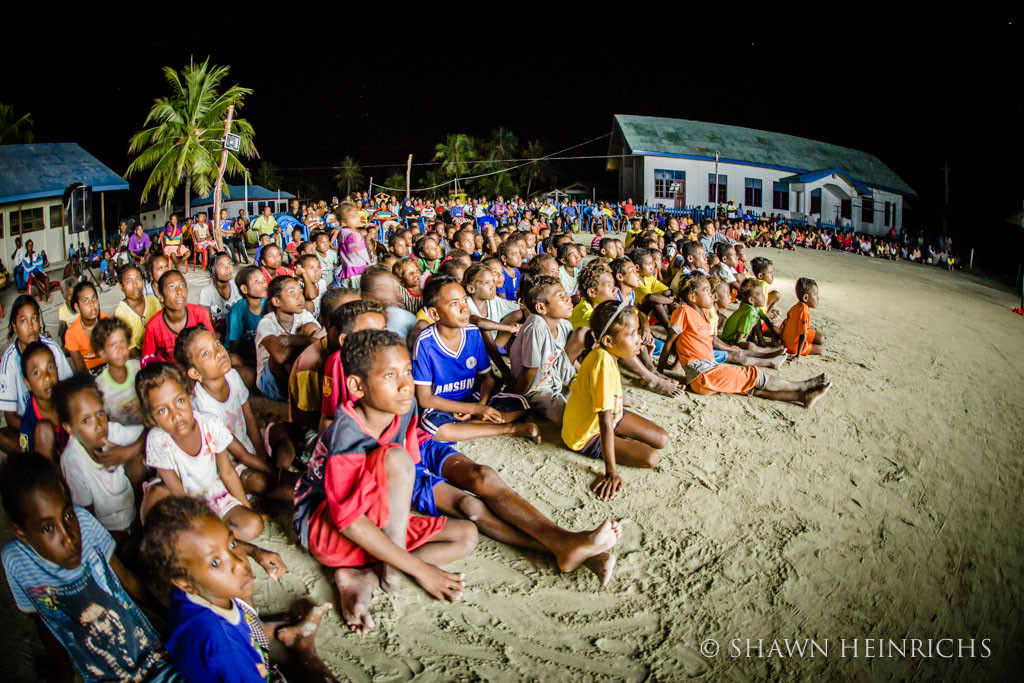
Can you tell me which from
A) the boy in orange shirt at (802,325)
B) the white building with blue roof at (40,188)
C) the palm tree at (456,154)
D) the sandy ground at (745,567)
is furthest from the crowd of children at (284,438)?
the palm tree at (456,154)

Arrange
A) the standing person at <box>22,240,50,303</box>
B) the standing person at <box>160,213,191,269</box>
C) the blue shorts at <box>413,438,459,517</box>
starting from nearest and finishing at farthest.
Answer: the blue shorts at <box>413,438,459,517</box> < the standing person at <box>22,240,50,303</box> < the standing person at <box>160,213,191,269</box>

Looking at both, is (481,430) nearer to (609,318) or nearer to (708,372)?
(609,318)

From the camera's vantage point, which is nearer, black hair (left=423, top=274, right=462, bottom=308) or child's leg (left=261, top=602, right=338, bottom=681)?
child's leg (left=261, top=602, right=338, bottom=681)

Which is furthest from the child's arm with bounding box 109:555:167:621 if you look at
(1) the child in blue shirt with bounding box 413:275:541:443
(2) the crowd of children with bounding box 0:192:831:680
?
(1) the child in blue shirt with bounding box 413:275:541:443

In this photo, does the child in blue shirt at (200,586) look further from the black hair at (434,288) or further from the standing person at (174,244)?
the standing person at (174,244)

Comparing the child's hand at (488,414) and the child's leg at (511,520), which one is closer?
the child's leg at (511,520)

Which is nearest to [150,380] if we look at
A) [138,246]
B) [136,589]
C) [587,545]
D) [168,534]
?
[136,589]

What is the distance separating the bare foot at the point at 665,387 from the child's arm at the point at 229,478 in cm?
347

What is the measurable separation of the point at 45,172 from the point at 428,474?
16.9 meters

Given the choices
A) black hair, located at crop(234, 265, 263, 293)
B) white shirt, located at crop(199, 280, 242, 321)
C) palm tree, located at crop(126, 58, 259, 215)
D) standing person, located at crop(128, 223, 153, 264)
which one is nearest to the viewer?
black hair, located at crop(234, 265, 263, 293)

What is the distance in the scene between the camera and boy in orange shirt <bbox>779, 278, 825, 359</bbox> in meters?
6.79

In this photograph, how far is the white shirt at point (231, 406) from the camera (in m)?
3.40

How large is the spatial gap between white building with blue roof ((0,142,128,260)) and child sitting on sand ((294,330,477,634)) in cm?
1282

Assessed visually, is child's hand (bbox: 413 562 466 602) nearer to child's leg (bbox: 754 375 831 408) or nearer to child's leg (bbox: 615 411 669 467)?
child's leg (bbox: 615 411 669 467)
